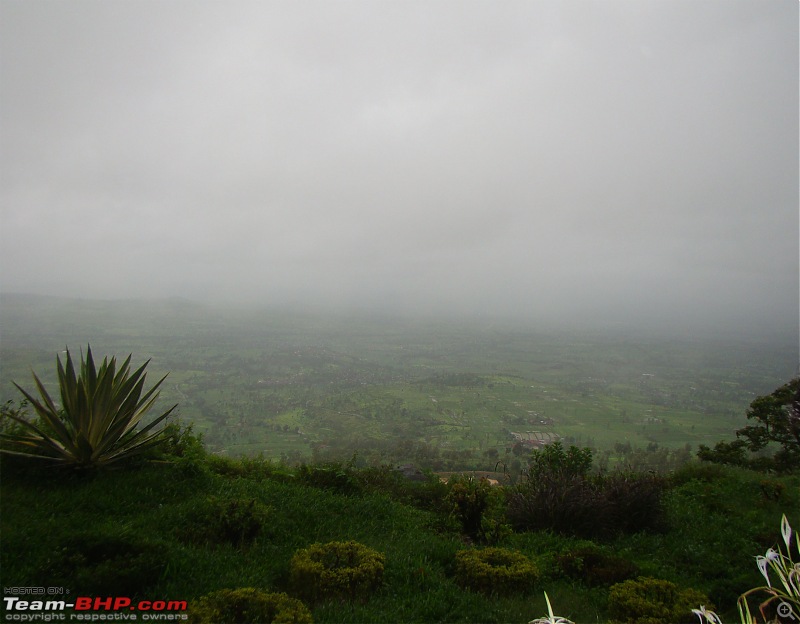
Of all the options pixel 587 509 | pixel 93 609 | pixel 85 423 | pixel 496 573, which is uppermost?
pixel 85 423

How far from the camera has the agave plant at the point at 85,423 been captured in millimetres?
5297

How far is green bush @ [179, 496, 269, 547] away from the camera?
4.68 metres

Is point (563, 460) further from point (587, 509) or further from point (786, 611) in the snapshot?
point (786, 611)

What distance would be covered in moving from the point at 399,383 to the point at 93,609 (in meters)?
67.9

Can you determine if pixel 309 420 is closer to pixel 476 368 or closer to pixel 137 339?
pixel 137 339

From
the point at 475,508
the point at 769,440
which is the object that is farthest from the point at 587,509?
the point at 769,440

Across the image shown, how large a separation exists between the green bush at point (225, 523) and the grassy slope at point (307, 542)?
0.11m

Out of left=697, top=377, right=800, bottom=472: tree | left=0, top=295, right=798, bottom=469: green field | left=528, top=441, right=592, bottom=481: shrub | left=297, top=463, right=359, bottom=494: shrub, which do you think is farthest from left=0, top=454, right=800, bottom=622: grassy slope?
left=0, top=295, right=798, bottom=469: green field

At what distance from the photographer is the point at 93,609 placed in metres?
3.27

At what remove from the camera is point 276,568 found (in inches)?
167

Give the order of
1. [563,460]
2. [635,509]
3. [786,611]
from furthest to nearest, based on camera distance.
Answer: [563,460], [635,509], [786,611]

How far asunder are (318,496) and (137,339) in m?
80.7

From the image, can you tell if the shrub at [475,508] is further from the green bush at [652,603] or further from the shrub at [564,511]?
the green bush at [652,603]

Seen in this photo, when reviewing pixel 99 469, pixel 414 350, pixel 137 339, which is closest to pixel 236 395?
pixel 137 339
